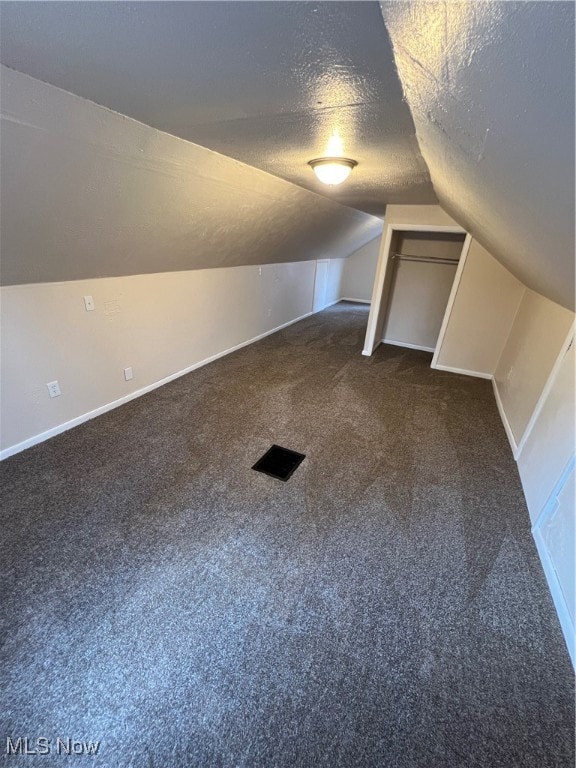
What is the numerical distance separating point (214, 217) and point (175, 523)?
7.73 feet

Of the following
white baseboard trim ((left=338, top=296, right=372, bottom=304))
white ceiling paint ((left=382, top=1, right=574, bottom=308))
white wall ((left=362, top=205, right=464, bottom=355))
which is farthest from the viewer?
white baseboard trim ((left=338, top=296, right=372, bottom=304))

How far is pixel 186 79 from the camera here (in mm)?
1114

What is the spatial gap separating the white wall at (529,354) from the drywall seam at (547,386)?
0.08 m

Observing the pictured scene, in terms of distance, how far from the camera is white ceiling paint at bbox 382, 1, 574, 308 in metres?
0.51

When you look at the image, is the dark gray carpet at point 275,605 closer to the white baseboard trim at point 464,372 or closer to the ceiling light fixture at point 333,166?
the white baseboard trim at point 464,372

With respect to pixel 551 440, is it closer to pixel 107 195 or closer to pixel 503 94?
pixel 503 94

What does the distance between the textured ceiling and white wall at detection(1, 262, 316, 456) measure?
4.58 feet

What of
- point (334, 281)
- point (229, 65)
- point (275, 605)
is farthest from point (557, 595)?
point (334, 281)

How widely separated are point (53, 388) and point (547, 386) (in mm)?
3596

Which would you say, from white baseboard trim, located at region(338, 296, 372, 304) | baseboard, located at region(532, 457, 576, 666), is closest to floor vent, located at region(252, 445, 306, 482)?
baseboard, located at region(532, 457, 576, 666)

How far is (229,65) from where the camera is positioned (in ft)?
3.33

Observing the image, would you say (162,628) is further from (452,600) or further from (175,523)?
(452,600)

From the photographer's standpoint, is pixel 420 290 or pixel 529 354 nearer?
pixel 529 354

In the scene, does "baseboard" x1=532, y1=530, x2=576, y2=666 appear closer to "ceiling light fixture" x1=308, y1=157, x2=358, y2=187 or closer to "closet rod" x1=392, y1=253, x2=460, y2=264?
"ceiling light fixture" x1=308, y1=157, x2=358, y2=187
